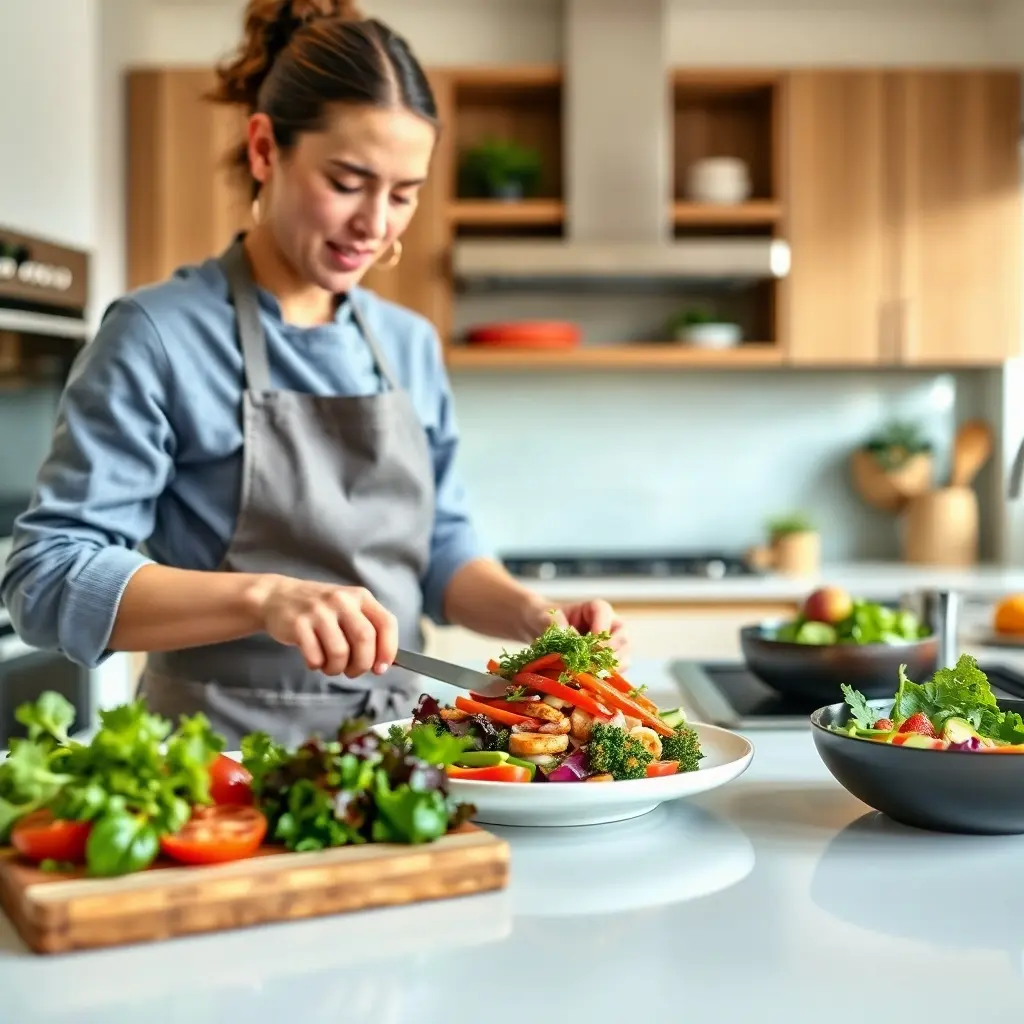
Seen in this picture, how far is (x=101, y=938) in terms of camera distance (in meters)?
0.81

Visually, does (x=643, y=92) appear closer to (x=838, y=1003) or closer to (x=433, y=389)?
(x=433, y=389)

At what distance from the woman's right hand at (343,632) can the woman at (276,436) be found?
10.0 inches

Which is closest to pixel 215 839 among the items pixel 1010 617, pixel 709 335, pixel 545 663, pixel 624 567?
pixel 545 663

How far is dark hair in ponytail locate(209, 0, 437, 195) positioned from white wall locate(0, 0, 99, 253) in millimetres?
1080

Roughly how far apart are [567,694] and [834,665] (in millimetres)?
610

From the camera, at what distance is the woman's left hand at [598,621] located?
1.36m

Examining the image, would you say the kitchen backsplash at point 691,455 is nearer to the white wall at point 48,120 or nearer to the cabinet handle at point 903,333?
the cabinet handle at point 903,333

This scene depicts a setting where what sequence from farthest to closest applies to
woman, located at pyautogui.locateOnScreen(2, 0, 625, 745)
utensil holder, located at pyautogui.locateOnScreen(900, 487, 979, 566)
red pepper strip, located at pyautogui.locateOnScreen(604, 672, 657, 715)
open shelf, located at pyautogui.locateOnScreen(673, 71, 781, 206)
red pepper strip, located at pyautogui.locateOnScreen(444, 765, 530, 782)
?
open shelf, located at pyautogui.locateOnScreen(673, 71, 781, 206), utensil holder, located at pyautogui.locateOnScreen(900, 487, 979, 566), woman, located at pyautogui.locateOnScreen(2, 0, 625, 745), red pepper strip, located at pyautogui.locateOnScreen(604, 672, 657, 715), red pepper strip, located at pyautogui.locateOnScreen(444, 765, 530, 782)

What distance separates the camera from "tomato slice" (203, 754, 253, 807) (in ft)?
3.15

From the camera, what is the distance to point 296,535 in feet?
5.39

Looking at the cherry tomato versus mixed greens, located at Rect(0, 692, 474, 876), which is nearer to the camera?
mixed greens, located at Rect(0, 692, 474, 876)

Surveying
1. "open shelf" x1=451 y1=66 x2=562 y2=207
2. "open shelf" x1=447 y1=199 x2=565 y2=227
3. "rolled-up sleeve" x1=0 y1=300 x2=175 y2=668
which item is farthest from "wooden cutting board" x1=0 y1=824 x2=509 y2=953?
"open shelf" x1=451 y1=66 x2=562 y2=207

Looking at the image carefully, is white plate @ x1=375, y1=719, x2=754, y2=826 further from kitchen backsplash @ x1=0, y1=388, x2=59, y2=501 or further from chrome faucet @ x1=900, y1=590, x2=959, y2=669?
kitchen backsplash @ x1=0, y1=388, x2=59, y2=501

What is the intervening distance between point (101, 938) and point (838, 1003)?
0.44m
